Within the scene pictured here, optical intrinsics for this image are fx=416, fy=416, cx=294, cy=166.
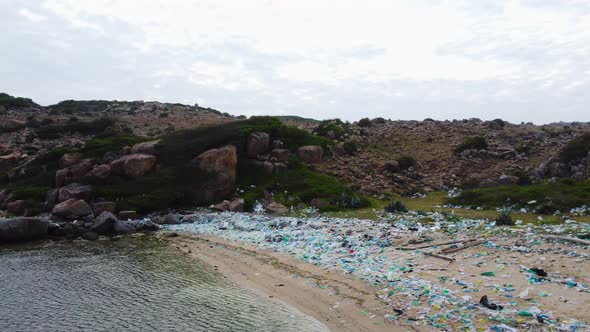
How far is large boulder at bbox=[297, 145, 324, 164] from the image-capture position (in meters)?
30.5

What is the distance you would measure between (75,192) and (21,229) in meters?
6.00

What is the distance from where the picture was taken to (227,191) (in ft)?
89.1

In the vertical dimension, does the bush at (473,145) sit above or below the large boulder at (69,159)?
above

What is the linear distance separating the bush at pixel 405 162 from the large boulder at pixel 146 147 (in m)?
17.5

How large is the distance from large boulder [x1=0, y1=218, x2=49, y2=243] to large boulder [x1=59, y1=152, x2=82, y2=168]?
934 centimetres

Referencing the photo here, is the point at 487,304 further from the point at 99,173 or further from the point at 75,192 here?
the point at 99,173

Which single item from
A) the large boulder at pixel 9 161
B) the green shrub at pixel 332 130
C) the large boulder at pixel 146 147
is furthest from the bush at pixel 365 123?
the large boulder at pixel 9 161

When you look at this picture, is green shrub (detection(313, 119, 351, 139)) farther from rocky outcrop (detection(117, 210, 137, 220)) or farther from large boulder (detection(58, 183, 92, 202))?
large boulder (detection(58, 183, 92, 202))

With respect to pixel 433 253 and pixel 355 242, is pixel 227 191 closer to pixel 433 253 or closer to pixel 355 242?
pixel 355 242

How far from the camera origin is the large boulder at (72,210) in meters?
23.5

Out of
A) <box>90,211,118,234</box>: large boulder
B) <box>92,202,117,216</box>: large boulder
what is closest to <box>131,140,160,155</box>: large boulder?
<box>92,202,117,216</box>: large boulder

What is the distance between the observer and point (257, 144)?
29891mm

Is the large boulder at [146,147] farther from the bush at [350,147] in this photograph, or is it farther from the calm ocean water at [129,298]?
the bush at [350,147]

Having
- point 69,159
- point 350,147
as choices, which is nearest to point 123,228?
point 69,159
